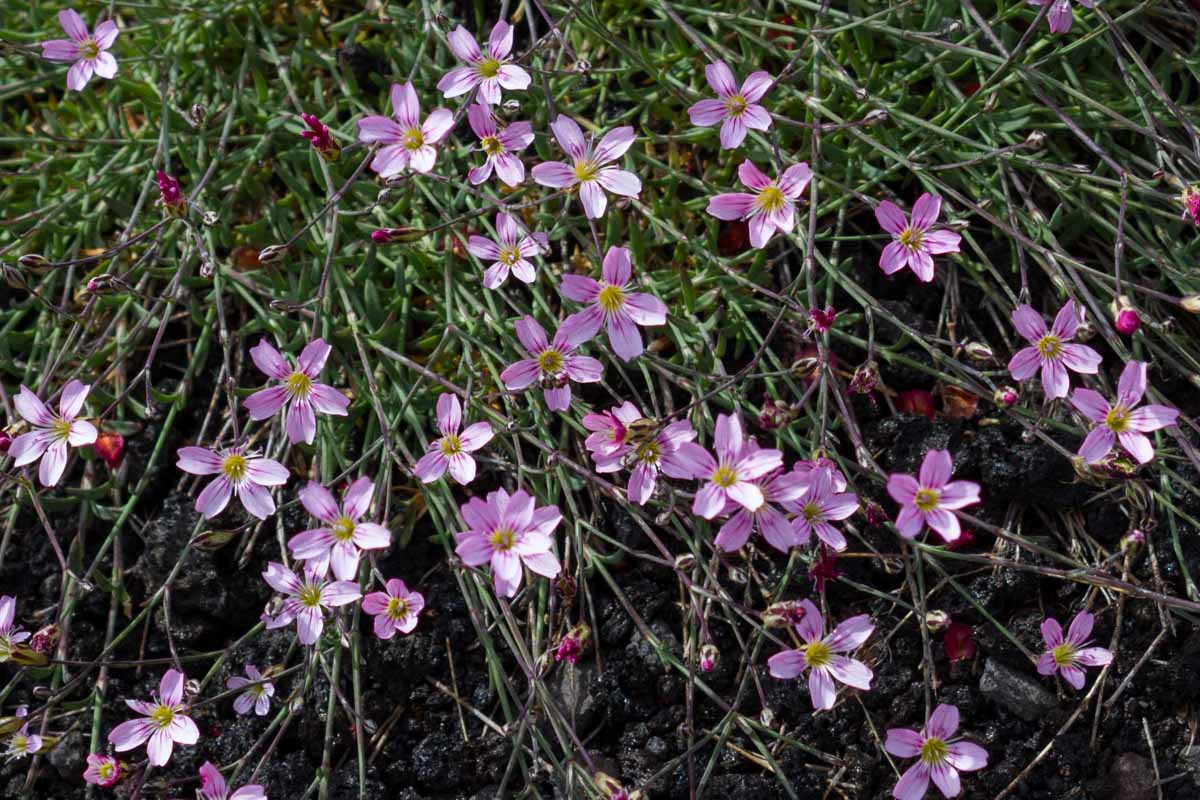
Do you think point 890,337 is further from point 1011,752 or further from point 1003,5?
point 1011,752

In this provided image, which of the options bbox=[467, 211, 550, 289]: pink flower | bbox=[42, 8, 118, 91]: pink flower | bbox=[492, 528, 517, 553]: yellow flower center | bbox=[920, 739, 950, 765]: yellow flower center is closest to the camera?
bbox=[492, 528, 517, 553]: yellow flower center

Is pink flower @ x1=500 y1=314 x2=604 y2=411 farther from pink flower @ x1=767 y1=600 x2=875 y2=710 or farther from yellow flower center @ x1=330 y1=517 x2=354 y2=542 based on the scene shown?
pink flower @ x1=767 y1=600 x2=875 y2=710

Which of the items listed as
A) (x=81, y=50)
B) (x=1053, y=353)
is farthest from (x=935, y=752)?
(x=81, y=50)

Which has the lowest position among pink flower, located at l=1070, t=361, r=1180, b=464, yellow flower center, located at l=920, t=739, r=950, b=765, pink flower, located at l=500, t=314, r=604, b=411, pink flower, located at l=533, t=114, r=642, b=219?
yellow flower center, located at l=920, t=739, r=950, b=765

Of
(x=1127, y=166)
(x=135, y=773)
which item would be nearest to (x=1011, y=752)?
(x=1127, y=166)

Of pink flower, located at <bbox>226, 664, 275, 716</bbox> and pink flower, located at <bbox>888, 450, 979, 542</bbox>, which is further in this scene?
pink flower, located at <bbox>226, 664, 275, 716</bbox>

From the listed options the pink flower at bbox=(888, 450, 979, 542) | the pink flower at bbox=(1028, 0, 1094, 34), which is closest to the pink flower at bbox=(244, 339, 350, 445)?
the pink flower at bbox=(888, 450, 979, 542)

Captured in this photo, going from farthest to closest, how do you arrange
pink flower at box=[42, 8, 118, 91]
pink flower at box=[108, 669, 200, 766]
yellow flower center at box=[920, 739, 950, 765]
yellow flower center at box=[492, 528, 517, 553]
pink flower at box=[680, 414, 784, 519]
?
1. pink flower at box=[42, 8, 118, 91]
2. pink flower at box=[108, 669, 200, 766]
3. yellow flower center at box=[920, 739, 950, 765]
4. yellow flower center at box=[492, 528, 517, 553]
5. pink flower at box=[680, 414, 784, 519]

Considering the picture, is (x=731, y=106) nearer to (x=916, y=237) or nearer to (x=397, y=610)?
(x=916, y=237)
